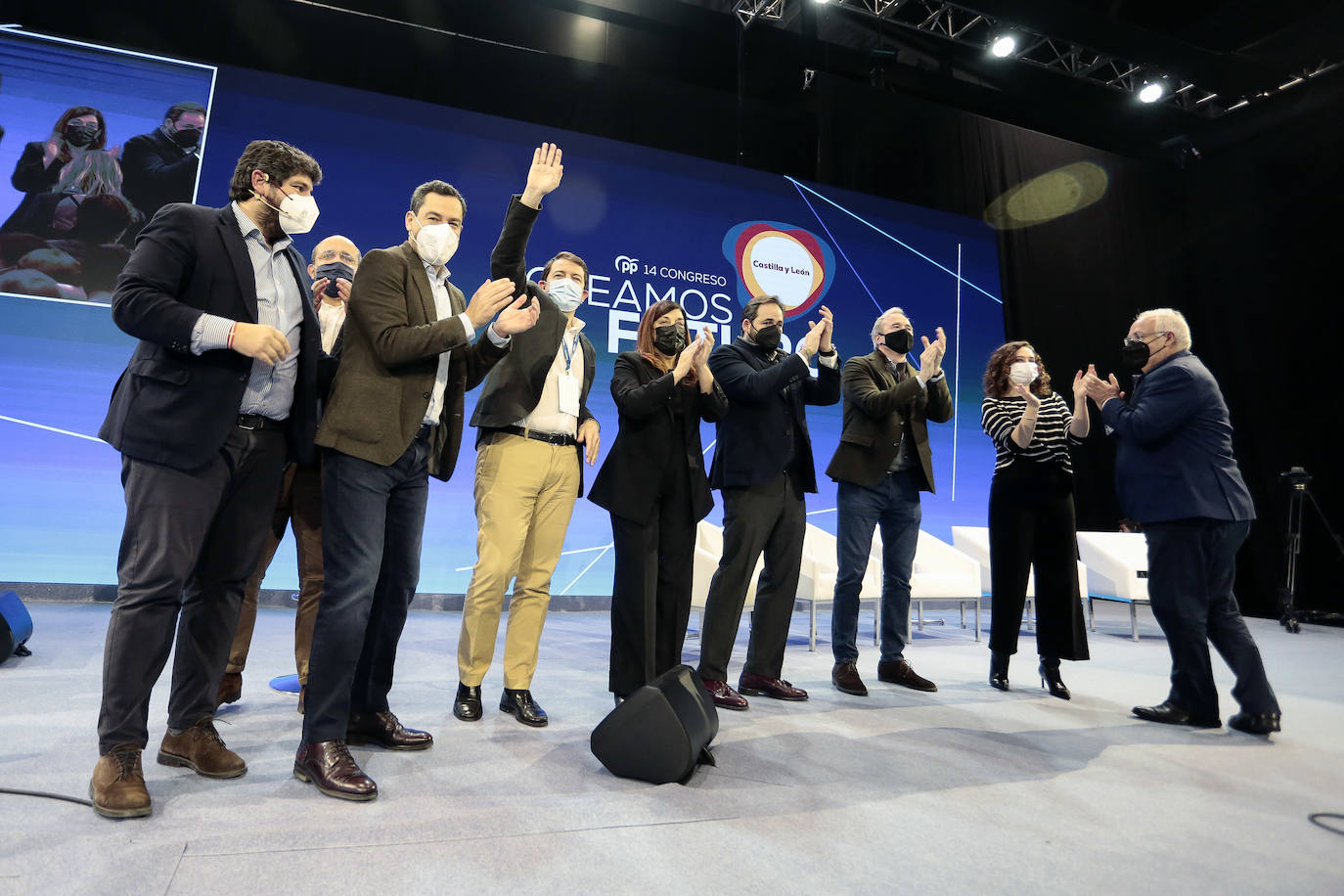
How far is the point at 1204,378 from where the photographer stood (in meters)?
2.95

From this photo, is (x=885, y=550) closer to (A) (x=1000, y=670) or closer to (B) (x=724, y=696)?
(A) (x=1000, y=670)

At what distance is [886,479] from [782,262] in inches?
163

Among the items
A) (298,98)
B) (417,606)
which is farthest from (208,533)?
(298,98)

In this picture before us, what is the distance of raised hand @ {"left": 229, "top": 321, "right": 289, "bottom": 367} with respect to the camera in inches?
65.1

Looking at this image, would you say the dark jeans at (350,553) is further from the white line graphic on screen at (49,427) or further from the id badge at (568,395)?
the white line graphic on screen at (49,427)

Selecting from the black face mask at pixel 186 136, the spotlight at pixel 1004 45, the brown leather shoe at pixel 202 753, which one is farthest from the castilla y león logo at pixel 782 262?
the brown leather shoe at pixel 202 753

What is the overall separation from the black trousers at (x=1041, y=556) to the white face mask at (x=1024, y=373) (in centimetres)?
34

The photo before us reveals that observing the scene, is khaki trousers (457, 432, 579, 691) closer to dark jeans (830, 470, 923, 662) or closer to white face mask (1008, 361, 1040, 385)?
dark jeans (830, 470, 923, 662)

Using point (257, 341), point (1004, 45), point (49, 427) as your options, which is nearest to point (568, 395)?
point (257, 341)

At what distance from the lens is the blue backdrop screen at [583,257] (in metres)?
5.05

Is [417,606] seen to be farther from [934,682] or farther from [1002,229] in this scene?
[1002,229]

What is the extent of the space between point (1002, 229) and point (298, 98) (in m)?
6.51

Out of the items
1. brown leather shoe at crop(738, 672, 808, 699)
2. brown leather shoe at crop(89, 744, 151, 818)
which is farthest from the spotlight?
brown leather shoe at crop(89, 744, 151, 818)

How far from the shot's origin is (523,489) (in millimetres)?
2557
